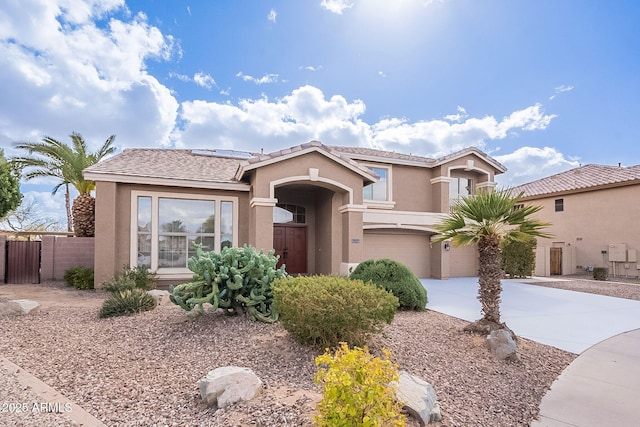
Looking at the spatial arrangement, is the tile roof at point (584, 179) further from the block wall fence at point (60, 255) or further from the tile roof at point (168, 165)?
the block wall fence at point (60, 255)

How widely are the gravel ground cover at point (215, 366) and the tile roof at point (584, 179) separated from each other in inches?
723

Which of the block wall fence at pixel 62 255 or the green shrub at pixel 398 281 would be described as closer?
the green shrub at pixel 398 281

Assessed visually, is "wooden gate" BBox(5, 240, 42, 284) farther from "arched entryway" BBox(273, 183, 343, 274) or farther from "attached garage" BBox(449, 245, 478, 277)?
"attached garage" BBox(449, 245, 478, 277)

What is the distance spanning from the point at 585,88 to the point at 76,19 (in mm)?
16917

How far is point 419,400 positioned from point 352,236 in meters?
9.94

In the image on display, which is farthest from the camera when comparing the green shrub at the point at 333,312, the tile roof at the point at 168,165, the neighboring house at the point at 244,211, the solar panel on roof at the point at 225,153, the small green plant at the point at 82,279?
the solar panel on roof at the point at 225,153

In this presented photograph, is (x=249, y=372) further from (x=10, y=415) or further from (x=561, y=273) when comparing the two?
(x=561, y=273)

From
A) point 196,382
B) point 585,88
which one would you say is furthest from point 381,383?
point 585,88

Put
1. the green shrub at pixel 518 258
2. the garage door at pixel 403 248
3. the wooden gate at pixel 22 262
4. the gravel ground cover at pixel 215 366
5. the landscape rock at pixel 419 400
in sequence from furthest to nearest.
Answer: the green shrub at pixel 518 258 → the garage door at pixel 403 248 → the wooden gate at pixel 22 262 → the gravel ground cover at pixel 215 366 → the landscape rock at pixel 419 400

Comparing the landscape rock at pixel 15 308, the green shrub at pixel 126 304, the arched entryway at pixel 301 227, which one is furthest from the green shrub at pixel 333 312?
the arched entryway at pixel 301 227

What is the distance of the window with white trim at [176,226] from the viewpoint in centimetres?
1237

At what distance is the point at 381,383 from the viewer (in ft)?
9.02

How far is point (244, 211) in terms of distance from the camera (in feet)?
44.4

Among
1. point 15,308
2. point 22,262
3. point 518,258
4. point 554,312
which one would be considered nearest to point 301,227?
point 554,312
